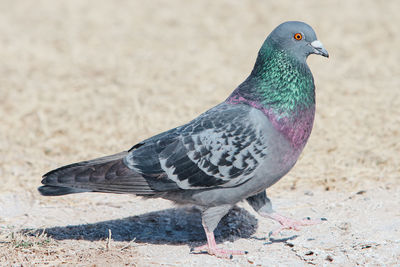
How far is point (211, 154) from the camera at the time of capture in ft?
14.3

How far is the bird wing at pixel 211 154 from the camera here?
4.29 meters

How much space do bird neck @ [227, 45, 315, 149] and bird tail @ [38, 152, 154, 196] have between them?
37.8 inches

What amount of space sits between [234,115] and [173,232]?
4.29 ft

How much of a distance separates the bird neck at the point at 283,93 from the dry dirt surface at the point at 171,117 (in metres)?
0.92

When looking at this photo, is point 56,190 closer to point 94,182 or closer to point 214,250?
point 94,182

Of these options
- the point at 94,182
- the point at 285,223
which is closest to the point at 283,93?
the point at 285,223

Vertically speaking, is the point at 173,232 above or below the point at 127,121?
below

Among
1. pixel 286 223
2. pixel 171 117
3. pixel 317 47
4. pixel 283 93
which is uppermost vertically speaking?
pixel 317 47

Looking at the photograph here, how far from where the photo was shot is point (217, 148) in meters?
4.36

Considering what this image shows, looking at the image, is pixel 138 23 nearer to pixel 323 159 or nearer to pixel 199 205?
pixel 323 159

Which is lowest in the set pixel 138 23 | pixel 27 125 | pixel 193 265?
pixel 193 265

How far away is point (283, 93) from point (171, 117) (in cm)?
299

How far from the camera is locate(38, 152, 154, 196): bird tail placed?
448 cm

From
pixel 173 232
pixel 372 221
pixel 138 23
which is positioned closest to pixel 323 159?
pixel 372 221
